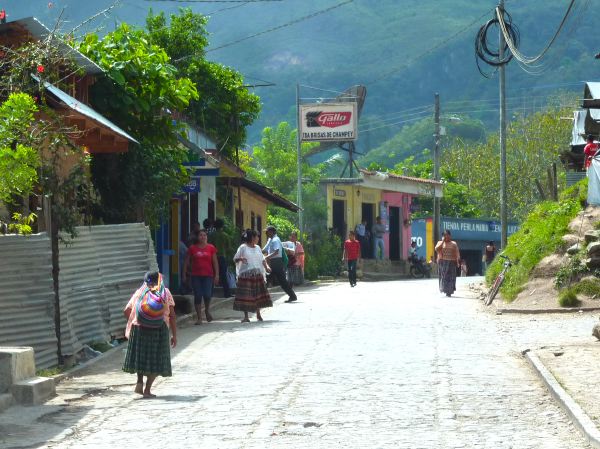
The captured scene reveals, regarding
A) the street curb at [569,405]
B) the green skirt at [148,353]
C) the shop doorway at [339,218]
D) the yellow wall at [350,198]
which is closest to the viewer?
the street curb at [569,405]

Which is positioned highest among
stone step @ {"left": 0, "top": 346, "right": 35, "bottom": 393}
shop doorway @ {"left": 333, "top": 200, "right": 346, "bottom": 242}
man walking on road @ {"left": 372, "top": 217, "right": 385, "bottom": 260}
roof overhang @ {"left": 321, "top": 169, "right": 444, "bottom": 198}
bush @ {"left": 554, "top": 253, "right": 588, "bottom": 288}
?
roof overhang @ {"left": 321, "top": 169, "right": 444, "bottom": 198}

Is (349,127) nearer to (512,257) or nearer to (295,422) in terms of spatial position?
(512,257)

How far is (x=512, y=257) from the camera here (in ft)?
90.9

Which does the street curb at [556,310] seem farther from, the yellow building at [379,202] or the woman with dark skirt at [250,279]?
the yellow building at [379,202]

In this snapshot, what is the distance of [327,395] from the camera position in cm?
1177

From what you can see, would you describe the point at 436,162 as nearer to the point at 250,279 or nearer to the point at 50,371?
the point at 250,279

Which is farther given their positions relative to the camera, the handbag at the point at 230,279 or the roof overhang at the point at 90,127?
the handbag at the point at 230,279

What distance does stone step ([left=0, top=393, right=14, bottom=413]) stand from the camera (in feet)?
37.1

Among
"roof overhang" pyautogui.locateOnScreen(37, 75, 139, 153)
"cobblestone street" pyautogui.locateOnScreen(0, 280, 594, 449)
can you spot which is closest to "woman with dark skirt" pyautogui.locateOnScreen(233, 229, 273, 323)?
"cobblestone street" pyautogui.locateOnScreen(0, 280, 594, 449)

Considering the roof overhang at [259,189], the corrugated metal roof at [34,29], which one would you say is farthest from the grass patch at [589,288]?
the roof overhang at [259,189]

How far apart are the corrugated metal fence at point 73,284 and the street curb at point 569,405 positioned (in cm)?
578

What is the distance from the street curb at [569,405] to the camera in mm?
9237

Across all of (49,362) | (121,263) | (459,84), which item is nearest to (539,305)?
(121,263)

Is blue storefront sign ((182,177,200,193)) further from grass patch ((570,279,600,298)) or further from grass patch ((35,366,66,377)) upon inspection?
grass patch ((35,366,66,377))
